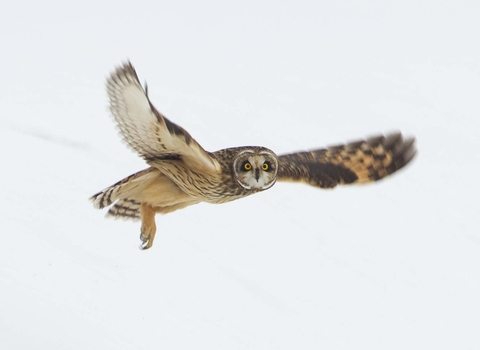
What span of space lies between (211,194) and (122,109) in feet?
2.93

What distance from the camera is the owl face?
5.52m

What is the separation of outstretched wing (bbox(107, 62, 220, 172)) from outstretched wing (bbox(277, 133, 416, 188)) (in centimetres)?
106

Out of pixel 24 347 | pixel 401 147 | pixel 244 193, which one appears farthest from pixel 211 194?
pixel 401 147

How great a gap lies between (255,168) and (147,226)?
1.00 meters

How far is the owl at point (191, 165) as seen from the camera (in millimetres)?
5020

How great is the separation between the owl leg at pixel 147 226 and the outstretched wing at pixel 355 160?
0.92m

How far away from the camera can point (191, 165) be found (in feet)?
18.1

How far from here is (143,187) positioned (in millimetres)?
6059

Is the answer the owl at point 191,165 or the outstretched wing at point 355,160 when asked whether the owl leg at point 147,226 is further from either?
the outstretched wing at point 355,160

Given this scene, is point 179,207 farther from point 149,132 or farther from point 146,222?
point 149,132

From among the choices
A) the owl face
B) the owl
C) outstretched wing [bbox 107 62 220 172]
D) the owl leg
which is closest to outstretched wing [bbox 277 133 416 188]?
the owl

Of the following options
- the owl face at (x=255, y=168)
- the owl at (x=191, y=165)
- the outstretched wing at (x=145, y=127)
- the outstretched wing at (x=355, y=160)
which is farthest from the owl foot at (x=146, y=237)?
the outstretched wing at (x=355, y=160)

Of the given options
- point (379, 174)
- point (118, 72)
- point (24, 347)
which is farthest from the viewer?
point (379, 174)

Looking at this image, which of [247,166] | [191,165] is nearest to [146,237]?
[191,165]
